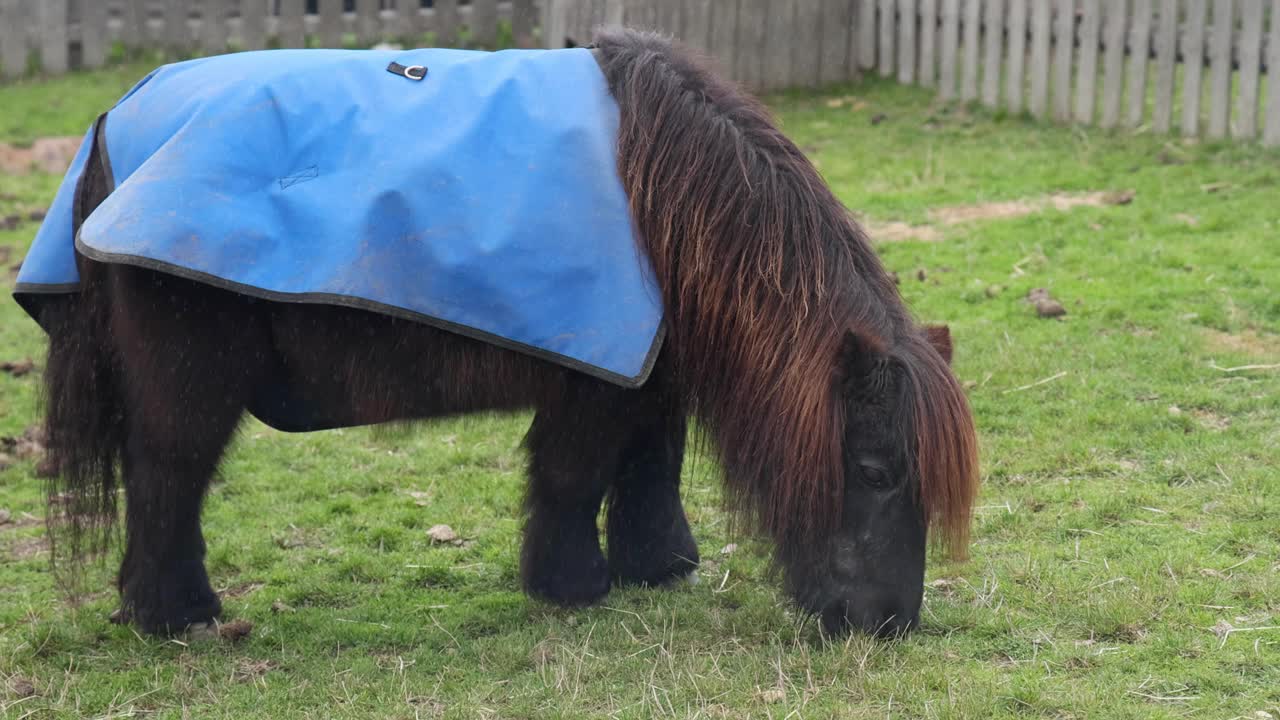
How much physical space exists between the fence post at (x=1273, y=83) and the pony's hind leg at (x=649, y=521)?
6.33m

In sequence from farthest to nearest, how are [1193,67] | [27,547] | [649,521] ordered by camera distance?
[1193,67] < [27,547] < [649,521]

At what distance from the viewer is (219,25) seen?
41.2ft

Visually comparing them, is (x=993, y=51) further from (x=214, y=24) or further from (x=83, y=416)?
(x=83, y=416)

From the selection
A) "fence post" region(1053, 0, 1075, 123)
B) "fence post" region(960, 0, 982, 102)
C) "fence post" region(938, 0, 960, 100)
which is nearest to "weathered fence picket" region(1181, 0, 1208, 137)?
"fence post" region(1053, 0, 1075, 123)

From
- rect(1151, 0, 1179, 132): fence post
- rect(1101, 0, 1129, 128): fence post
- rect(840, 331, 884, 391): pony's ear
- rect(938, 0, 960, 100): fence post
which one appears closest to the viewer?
rect(840, 331, 884, 391): pony's ear

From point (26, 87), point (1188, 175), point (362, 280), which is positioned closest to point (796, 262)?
point (362, 280)

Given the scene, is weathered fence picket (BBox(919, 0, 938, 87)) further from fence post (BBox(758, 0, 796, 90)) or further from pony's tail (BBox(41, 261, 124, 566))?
pony's tail (BBox(41, 261, 124, 566))

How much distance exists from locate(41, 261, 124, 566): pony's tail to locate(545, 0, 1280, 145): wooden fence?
24.3 feet

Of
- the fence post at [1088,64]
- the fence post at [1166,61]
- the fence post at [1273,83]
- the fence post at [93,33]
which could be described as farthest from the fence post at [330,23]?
the fence post at [1273,83]

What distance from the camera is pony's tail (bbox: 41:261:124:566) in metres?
4.18

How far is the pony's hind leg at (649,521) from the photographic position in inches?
179

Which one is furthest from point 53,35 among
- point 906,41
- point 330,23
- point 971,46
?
point 971,46

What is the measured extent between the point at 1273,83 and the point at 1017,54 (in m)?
2.03

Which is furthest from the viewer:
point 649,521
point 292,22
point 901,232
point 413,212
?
point 292,22
